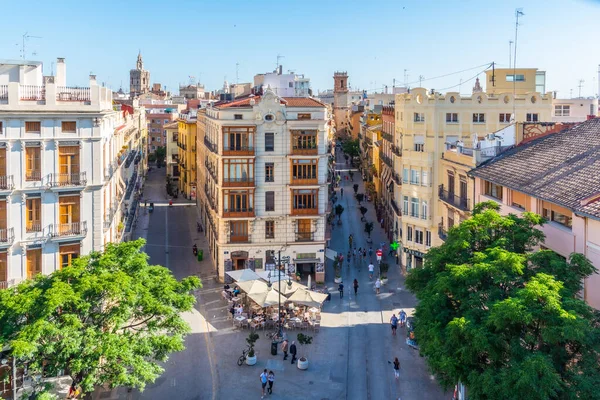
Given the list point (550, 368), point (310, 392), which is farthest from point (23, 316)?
point (550, 368)

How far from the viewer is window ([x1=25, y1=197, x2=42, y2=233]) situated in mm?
27125

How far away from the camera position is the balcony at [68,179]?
27.5m

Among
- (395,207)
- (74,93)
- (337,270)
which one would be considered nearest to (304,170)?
(337,270)

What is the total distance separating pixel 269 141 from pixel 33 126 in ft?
59.7

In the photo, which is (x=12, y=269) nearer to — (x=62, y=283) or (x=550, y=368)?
(x=62, y=283)

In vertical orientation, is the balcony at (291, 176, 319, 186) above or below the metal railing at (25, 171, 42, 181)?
below

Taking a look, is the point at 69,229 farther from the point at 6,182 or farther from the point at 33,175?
the point at 6,182

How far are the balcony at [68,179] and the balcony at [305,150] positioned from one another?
1728cm

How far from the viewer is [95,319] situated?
2142 centimetres

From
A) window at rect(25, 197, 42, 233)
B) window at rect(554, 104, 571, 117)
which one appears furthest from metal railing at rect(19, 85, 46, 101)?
window at rect(554, 104, 571, 117)

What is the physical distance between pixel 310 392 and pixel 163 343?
26.7 ft

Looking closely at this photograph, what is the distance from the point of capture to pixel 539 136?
33906mm

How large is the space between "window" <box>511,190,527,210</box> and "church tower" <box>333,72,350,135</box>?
120 meters

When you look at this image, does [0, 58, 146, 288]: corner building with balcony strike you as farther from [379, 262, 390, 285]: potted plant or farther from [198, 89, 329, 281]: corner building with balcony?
[379, 262, 390, 285]: potted plant
